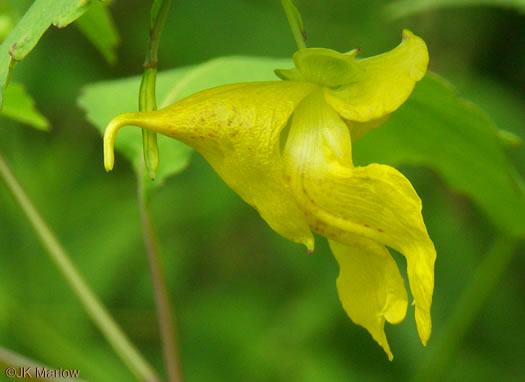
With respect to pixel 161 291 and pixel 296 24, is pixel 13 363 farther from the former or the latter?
pixel 296 24

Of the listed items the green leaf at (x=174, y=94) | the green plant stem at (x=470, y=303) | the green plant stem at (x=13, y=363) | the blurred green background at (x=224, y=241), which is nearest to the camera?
the green plant stem at (x=13, y=363)

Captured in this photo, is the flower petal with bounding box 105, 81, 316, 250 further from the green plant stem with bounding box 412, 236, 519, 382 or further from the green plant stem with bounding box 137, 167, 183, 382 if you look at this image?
the green plant stem with bounding box 412, 236, 519, 382

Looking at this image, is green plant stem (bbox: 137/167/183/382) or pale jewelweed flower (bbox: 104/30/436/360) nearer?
pale jewelweed flower (bbox: 104/30/436/360)

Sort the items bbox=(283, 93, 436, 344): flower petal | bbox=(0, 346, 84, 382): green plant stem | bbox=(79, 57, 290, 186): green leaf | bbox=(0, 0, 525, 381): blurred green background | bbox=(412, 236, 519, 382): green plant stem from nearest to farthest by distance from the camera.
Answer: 1. bbox=(283, 93, 436, 344): flower petal
2. bbox=(0, 346, 84, 382): green plant stem
3. bbox=(79, 57, 290, 186): green leaf
4. bbox=(412, 236, 519, 382): green plant stem
5. bbox=(0, 0, 525, 381): blurred green background

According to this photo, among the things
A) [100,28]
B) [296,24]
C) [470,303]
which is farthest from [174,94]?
[470,303]

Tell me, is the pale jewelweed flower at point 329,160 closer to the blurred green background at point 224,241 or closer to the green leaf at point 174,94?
the green leaf at point 174,94

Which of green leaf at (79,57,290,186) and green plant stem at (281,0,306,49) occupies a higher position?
green plant stem at (281,0,306,49)

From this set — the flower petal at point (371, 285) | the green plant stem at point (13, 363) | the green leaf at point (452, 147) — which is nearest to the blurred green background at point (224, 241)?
the green leaf at point (452, 147)

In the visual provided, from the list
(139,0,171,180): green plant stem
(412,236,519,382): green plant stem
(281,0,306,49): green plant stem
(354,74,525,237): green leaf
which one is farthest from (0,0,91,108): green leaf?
(412,236,519,382): green plant stem
